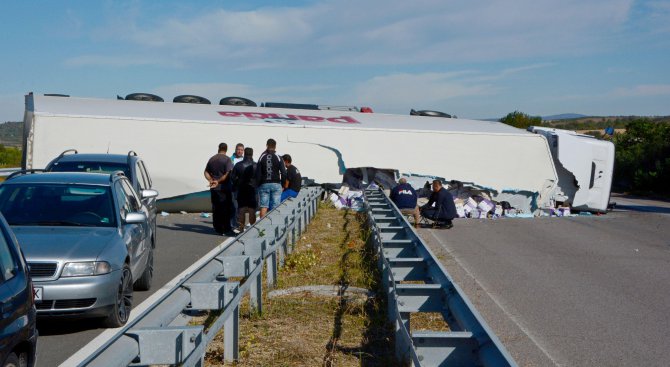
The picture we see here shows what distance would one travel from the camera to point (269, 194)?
17.4m

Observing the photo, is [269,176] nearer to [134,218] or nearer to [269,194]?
[269,194]

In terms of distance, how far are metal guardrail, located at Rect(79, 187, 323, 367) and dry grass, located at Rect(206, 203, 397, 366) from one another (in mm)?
399

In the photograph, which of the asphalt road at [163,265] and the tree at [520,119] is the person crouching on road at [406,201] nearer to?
the asphalt road at [163,265]

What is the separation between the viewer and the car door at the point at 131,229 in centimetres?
943

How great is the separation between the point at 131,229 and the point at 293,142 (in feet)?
57.3

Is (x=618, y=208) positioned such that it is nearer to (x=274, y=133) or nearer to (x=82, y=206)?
(x=274, y=133)

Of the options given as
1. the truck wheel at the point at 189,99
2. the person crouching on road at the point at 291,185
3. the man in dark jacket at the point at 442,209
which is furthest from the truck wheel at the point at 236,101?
the man in dark jacket at the point at 442,209

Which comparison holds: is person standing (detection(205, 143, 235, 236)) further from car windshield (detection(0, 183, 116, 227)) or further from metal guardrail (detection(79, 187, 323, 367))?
car windshield (detection(0, 183, 116, 227))

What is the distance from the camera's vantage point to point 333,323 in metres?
8.68

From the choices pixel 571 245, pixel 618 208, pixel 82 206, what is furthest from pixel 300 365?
pixel 618 208

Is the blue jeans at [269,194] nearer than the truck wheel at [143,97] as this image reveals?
Yes

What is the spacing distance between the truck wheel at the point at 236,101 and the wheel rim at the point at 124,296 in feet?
73.6

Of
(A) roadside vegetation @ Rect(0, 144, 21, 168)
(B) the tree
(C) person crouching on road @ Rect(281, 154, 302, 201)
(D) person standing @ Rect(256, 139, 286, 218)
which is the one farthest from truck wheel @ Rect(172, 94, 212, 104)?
(B) the tree

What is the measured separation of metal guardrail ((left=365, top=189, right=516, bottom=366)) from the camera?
5504mm
